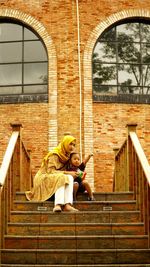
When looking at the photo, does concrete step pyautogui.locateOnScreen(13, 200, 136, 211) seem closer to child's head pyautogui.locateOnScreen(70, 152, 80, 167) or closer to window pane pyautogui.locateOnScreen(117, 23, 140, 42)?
child's head pyautogui.locateOnScreen(70, 152, 80, 167)

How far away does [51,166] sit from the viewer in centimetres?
885

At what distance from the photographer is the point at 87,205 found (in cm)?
865

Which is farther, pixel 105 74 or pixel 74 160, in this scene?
pixel 105 74

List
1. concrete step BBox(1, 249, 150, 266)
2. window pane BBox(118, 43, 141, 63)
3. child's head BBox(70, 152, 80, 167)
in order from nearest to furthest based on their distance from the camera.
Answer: concrete step BBox(1, 249, 150, 266) < child's head BBox(70, 152, 80, 167) < window pane BBox(118, 43, 141, 63)

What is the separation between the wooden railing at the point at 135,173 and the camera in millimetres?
7734

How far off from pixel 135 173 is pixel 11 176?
190 cm

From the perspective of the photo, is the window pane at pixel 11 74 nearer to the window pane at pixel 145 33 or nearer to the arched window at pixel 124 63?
the arched window at pixel 124 63

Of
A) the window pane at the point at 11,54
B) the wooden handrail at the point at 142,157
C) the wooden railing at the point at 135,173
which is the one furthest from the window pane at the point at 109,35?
the wooden handrail at the point at 142,157

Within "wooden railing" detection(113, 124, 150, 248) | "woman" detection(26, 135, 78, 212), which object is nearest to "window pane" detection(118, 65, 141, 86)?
"wooden railing" detection(113, 124, 150, 248)

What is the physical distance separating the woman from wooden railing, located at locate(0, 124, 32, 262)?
428 mm

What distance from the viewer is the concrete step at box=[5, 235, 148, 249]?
7.54m

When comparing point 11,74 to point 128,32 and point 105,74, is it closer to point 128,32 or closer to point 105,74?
point 105,74

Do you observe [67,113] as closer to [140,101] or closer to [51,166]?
[140,101]

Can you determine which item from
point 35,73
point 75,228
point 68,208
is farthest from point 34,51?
point 75,228
